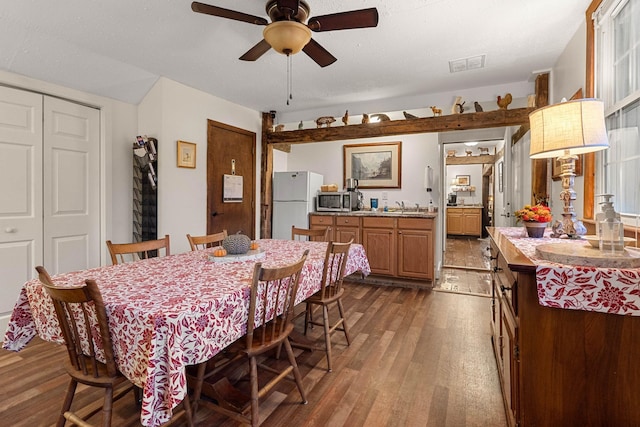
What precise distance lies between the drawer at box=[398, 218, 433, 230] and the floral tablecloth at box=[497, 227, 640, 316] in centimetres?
284

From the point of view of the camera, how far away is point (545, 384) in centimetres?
116

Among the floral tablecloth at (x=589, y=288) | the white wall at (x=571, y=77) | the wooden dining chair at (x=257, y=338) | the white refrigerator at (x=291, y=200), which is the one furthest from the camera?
the white refrigerator at (x=291, y=200)

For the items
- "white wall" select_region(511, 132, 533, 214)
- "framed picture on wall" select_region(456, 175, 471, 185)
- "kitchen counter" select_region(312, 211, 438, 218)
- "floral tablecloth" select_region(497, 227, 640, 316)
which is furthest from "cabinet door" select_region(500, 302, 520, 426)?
"framed picture on wall" select_region(456, 175, 471, 185)

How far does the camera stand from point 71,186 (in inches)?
117

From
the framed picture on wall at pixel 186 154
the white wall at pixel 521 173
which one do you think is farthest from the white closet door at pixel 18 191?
the white wall at pixel 521 173

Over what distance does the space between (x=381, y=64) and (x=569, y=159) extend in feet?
6.12

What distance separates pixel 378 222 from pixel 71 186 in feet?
11.1

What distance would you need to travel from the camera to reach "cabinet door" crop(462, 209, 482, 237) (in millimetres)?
8672

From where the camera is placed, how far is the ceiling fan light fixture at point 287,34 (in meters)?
1.77

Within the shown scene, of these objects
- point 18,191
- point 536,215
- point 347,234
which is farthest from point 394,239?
point 18,191

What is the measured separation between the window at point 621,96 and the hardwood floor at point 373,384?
1277mm

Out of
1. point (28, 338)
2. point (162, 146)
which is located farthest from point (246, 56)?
point (28, 338)

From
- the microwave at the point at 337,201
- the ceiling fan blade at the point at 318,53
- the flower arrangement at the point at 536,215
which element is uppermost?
the ceiling fan blade at the point at 318,53

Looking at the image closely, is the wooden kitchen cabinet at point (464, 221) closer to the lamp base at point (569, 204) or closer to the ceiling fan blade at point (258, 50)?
the lamp base at point (569, 204)
